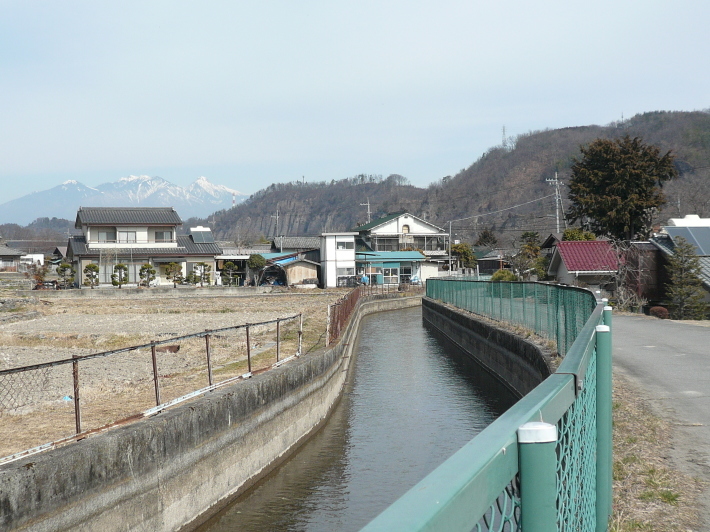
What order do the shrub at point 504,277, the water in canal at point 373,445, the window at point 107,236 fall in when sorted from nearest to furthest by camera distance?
the water in canal at point 373,445
the shrub at point 504,277
the window at point 107,236

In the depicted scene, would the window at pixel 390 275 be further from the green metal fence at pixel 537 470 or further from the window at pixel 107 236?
the green metal fence at pixel 537 470

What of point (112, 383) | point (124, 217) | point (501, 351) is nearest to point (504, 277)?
point (501, 351)

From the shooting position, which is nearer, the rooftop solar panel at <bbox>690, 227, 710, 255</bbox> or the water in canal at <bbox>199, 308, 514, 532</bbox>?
the water in canal at <bbox>199, 308, 514, 532</bbox>

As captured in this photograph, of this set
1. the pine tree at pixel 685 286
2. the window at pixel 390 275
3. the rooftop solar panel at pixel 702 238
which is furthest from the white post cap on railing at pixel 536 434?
the window at pixel 390 275

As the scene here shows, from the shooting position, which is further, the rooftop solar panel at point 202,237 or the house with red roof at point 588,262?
the rooftop solar panel at point 202,237

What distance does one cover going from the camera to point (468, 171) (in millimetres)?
160750

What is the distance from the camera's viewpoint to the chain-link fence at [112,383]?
9078 mm

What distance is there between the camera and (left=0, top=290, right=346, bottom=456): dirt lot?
410 inches

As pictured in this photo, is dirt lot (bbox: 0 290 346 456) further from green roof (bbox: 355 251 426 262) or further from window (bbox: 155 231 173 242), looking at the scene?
green roof (bbox: 355 251 426 262)

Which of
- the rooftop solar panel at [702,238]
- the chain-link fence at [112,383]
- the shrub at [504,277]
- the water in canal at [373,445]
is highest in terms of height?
the rooftop solar panel at [702,238]

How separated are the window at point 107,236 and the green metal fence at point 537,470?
60.8m

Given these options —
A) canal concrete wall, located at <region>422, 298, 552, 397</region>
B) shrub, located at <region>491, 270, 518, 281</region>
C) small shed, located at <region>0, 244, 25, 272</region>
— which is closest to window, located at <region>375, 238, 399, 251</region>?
shrub, located at <region>491, 270, 518, 281</region>

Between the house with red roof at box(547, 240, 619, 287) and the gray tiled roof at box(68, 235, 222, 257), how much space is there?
1402 inches

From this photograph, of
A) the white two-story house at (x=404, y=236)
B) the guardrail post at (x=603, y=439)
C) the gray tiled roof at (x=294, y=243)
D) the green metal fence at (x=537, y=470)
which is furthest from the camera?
the gray tiled roof at (x=294, y=243)
